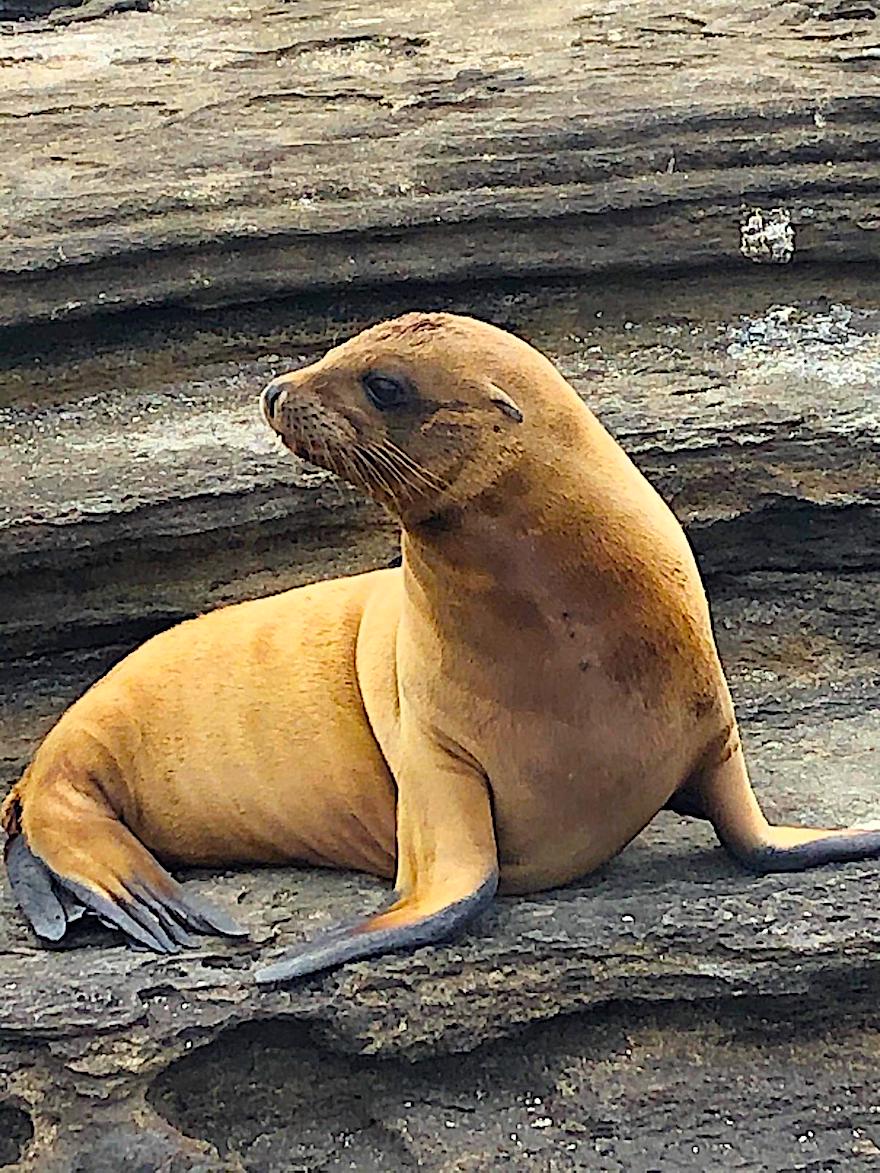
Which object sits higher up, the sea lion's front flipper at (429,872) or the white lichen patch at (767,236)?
the white lichen patch at (767,236)

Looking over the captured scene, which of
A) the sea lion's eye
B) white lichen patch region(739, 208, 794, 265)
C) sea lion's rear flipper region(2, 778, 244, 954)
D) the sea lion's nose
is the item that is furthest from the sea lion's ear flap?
white lichen patch region(739, 208, 794, 265)

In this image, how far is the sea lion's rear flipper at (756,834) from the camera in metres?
2.58

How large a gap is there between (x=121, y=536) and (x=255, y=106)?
1.25m

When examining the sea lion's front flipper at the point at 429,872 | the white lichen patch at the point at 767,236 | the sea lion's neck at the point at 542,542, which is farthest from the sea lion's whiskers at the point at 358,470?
the white lichen patch at the point at 767,236

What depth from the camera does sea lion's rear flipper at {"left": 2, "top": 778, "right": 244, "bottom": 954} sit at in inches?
101

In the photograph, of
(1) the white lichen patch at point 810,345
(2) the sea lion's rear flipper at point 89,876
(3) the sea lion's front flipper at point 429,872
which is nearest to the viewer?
(3) the sea lion's front flipper at point 429,872

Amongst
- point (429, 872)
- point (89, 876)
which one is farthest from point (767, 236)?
point (89, 876)

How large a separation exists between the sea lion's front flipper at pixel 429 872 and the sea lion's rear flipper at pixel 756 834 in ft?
1.28

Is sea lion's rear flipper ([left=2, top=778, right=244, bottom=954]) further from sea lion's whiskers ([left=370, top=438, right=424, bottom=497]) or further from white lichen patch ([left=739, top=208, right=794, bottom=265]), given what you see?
white lichen patch ([left=739, top=208, right=794, bottom=265])

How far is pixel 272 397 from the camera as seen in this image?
7.66 feet

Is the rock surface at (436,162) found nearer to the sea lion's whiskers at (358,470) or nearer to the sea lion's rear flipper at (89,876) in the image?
the sea lion's rear flipper at (89,876)

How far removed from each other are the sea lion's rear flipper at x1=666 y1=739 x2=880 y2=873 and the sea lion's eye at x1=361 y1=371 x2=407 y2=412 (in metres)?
0.82

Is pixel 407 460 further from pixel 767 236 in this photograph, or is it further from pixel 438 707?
pixel 767 236

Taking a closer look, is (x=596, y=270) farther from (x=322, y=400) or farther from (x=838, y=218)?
(x=322, y=400)
